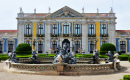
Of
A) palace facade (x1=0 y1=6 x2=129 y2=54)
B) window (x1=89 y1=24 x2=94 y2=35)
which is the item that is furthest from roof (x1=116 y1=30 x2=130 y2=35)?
window (x1=89 y1=24 x2=94 y2=35)

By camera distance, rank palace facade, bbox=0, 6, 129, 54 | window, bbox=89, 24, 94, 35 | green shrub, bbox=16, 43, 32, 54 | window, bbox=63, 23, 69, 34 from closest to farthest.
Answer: green shrub, bbox=16, 43, 32, 54
palace facade, bbox=0, 6, 129, 54
window, bbox=63, 23, 69, 34
window, bbox=89, 24, 94, 35

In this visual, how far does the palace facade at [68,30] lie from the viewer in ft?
111

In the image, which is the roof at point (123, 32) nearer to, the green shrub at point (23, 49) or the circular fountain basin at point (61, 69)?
the green shrub at point (23, 49)

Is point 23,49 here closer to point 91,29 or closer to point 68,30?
point 68,30

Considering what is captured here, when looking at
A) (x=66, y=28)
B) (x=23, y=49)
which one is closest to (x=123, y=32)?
(x=66, y=28)

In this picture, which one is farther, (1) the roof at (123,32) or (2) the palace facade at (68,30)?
(2) the palace facade at (68,30)

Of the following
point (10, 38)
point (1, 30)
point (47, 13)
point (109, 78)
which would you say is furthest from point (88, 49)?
point (109, 78)

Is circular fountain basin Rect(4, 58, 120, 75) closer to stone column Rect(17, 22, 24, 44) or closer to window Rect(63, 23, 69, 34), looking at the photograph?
window Rect(63, 23, 69, 34)

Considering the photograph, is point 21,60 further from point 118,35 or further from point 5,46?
point 118,35

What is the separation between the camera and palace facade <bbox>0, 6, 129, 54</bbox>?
111ft

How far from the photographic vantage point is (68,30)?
1347 inches

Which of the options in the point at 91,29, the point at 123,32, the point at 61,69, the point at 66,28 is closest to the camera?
the point at 61,69

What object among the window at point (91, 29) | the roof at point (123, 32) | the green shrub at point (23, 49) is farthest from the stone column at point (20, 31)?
the roof at point (123, 32)

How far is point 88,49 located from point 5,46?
53.4ft
